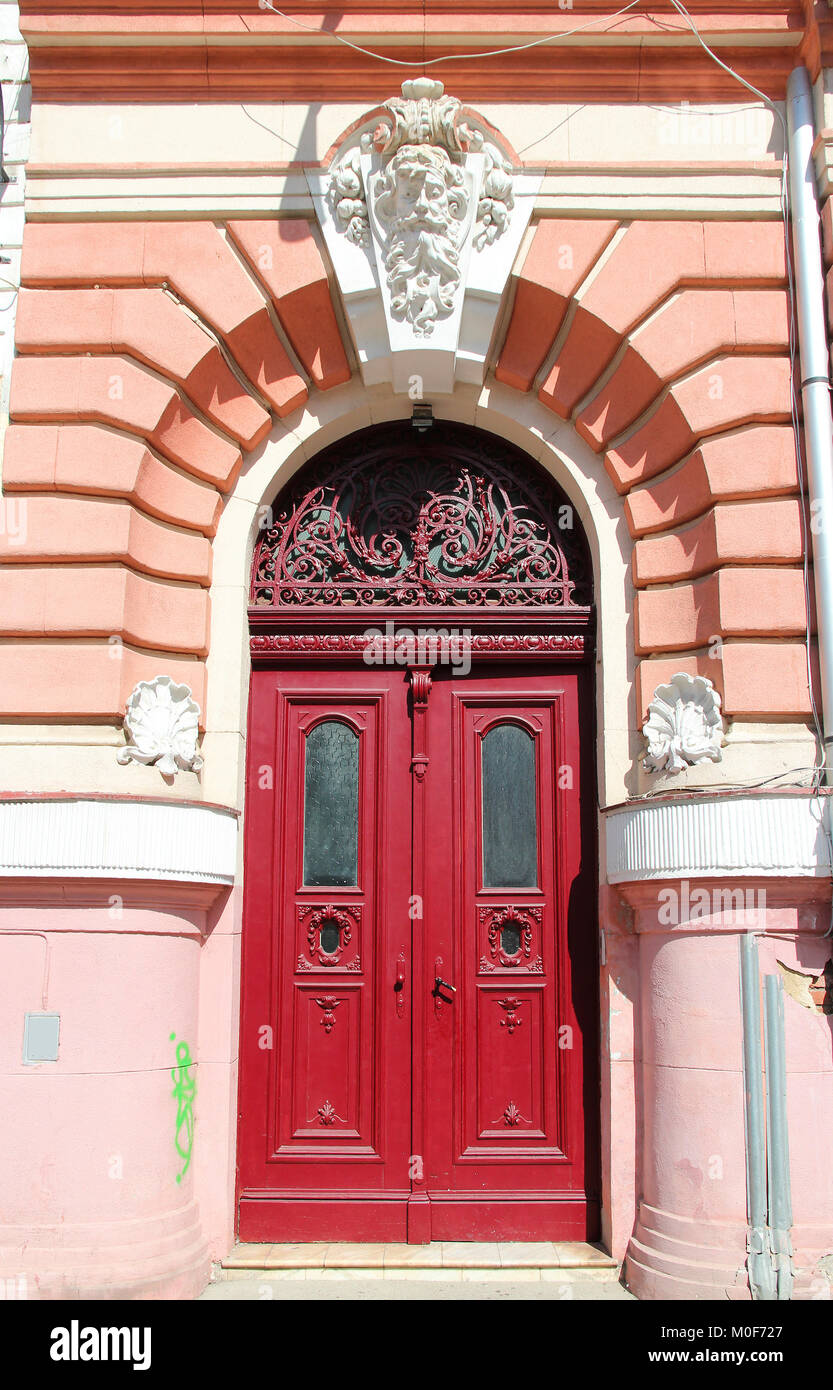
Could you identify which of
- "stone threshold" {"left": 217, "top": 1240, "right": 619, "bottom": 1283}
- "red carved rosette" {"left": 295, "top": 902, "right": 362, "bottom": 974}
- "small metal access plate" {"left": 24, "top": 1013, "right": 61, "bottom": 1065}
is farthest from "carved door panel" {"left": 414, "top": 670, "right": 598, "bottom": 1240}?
"small metal access plate" {"left": 24, "top": 1013, "right": 61, "bottom": 1065}

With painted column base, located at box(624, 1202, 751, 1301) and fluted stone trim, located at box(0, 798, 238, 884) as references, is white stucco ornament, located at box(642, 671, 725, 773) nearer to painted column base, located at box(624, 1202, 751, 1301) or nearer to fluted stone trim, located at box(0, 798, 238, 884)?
painted column base, located at box(624, 1202, 751, 1301)

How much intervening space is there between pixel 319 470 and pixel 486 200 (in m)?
1.82

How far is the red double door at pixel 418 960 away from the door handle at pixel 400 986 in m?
0.01

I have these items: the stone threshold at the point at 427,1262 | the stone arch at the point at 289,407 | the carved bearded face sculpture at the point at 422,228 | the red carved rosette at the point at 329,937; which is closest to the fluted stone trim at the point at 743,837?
the stone arch at the point at 289,407

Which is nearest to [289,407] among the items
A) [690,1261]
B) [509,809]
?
[509,809]

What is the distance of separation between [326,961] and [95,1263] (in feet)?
6.12

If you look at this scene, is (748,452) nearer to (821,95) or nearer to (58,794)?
(821,95)

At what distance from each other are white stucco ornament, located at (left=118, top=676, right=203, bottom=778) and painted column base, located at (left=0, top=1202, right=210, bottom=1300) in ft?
7.28

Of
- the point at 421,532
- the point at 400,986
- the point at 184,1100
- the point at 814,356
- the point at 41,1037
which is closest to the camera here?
the point at 41,1037

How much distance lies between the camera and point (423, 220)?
6.11m

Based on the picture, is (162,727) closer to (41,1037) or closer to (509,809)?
(41,1037)

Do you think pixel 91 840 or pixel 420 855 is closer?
pixel 91 840

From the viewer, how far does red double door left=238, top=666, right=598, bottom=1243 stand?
5.95 metres

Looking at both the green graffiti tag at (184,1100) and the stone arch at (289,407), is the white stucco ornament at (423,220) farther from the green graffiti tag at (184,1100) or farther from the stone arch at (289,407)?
the green graffiti tag at (184,1100)
